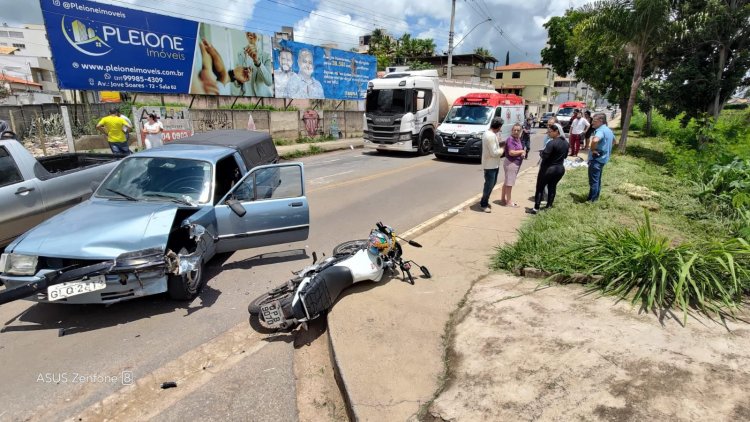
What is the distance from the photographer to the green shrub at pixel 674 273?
3797 mm

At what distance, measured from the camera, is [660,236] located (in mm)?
5344

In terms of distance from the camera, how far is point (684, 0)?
14.2m

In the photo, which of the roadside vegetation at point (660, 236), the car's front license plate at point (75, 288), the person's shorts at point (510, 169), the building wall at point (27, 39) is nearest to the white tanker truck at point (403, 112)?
the roadside vegetation at point (660, 236)

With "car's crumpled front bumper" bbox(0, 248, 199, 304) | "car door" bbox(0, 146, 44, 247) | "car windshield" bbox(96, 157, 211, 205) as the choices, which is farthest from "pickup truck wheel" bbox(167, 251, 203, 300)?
"car door" bbox(0, 146, 44, 247)

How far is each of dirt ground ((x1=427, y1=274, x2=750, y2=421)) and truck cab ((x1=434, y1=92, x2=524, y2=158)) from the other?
34.5 ft

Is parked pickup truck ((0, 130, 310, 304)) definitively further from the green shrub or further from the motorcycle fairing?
the green shrub

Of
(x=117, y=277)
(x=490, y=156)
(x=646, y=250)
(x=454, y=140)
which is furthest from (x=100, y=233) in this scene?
(x=454, y=140)

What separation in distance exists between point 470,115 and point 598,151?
25.5 feet

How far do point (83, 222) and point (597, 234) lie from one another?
579 centimetres

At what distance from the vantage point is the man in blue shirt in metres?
7.47

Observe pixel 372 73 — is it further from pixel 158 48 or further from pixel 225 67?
pixel 158 48

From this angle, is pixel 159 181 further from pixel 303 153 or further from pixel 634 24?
pixel 634 24

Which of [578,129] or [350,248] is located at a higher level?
[578,129]

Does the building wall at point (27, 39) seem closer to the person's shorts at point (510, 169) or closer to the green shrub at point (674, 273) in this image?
the person's shorts at point (510, 169)
